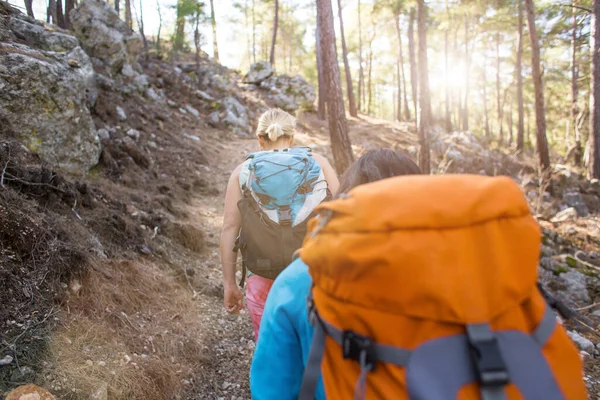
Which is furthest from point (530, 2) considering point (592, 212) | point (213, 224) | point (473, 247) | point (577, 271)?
point (473, 247)

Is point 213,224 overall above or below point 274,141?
below

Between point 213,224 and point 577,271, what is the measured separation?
5.48 m

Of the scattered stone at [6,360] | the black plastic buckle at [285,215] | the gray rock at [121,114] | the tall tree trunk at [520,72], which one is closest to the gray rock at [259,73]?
the tall tree trunk at [520,72]

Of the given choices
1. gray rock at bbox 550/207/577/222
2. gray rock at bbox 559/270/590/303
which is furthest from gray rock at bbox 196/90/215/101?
gray rock at bbox 559/270/590/303

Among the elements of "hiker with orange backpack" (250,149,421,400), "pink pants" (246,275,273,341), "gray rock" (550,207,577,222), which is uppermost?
"hiker with orange backpack" (250,149,421,400)

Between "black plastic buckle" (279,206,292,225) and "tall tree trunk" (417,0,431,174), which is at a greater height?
"tall tree trunk" (417,0,431,174)

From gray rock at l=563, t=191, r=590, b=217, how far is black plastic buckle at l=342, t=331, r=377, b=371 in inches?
432

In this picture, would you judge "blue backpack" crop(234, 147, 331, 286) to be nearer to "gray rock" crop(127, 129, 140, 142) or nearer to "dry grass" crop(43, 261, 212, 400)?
"dry grass" crop(43, 261, 212, 400)

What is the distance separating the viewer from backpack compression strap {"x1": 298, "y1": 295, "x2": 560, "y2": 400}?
2.33 feet

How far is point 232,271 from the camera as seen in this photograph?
229 cm

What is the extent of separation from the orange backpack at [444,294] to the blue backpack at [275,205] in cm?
110

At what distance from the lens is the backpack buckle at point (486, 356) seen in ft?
2.31

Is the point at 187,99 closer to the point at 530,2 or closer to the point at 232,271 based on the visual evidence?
the point at 530,2

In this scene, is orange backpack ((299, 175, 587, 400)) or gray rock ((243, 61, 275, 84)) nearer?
orange backpack ((299, 175, 587, 400))
